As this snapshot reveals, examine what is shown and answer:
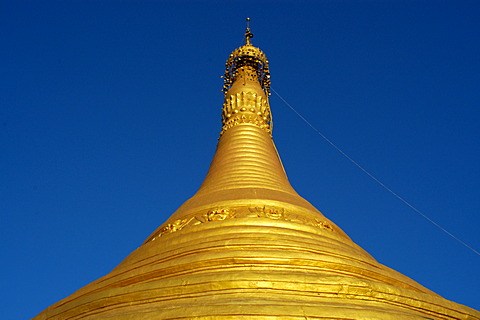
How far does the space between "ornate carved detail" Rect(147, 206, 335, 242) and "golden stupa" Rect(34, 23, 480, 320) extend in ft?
0.07

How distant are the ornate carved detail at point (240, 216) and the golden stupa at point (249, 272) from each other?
20mm

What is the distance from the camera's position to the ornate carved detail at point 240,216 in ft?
25.8

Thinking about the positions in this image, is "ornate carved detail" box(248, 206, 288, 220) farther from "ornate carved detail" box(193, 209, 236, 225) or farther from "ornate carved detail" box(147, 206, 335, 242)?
"ornate carved detail" box(193, 209, 236, 225)

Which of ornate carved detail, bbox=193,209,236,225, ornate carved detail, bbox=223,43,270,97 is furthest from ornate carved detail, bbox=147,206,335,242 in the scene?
ornate carved detail, bbox=223,43,270,97

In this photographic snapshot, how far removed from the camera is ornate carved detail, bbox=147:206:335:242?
25.8 ft

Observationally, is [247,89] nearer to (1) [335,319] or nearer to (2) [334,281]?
(2) [334,281]

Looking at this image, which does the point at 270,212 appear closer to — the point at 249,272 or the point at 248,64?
the point at 249,272

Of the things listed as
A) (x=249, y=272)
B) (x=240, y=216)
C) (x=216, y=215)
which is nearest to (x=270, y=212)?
(x=240, y=216)

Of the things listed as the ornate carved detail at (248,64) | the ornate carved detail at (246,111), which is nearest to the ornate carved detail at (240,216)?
the ornate carved detail at (246,111)

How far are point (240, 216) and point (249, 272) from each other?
2.06 metres

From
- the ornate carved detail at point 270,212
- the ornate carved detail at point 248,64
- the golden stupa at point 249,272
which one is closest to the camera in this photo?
the golden stupa at point 249,272

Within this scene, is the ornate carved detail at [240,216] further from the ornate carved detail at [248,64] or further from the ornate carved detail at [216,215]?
the ornate carved detail at [248,64]

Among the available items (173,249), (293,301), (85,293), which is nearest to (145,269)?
(173,249)

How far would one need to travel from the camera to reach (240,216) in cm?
779
